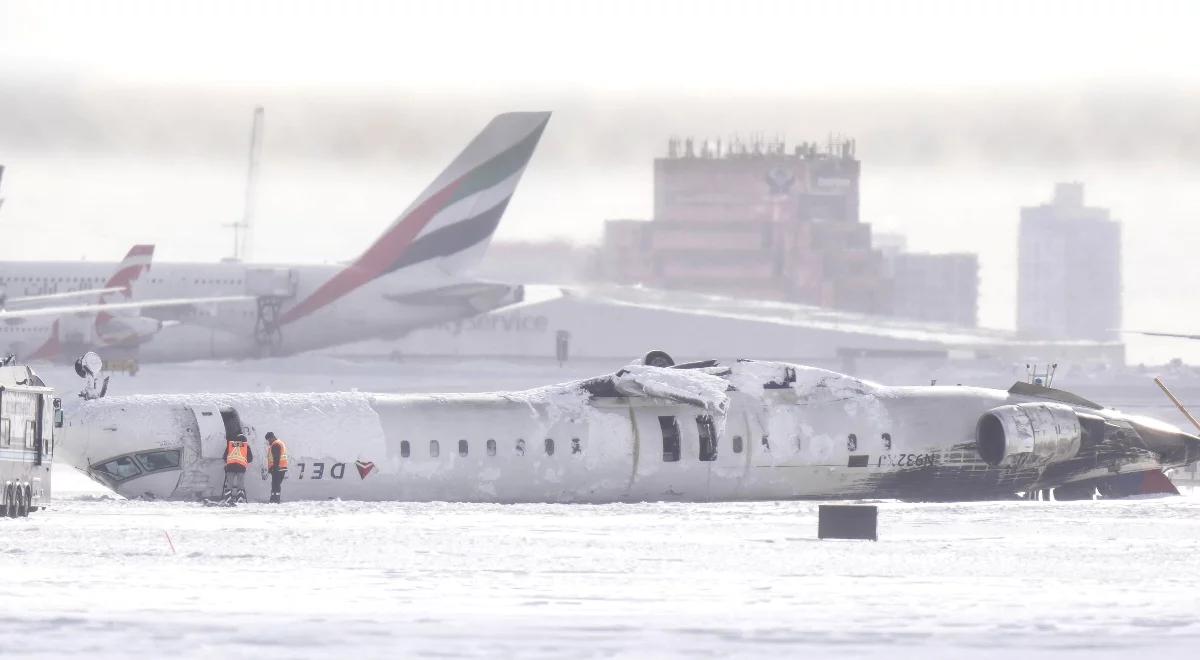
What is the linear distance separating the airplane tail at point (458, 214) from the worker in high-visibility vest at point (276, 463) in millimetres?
51310

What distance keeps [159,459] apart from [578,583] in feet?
50.5

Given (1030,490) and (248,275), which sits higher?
(248,275)

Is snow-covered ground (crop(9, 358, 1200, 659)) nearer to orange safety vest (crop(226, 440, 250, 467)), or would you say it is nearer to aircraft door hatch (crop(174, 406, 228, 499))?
aircraft door hatch (crop(174, 406, 228, 499))

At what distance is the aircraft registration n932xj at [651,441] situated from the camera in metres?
41.2

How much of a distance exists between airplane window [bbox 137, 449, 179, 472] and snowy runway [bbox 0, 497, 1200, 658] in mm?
755

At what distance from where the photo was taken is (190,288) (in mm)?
98625

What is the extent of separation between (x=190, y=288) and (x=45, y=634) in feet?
255

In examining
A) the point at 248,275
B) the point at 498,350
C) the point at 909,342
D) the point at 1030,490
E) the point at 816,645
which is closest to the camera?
the point at 816,645

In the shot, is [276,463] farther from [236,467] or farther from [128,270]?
[128,270]

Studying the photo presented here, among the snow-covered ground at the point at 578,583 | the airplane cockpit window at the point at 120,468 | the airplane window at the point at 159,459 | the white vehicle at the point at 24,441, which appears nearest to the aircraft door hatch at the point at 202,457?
the airplane window at the point at 159,459

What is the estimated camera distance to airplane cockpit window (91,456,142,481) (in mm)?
40938

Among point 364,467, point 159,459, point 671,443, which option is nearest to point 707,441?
point 671,443

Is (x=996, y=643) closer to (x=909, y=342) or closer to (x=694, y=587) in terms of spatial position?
(x=694, y=587)

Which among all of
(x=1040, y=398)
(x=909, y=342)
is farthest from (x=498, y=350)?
(x=1040, y=398)
